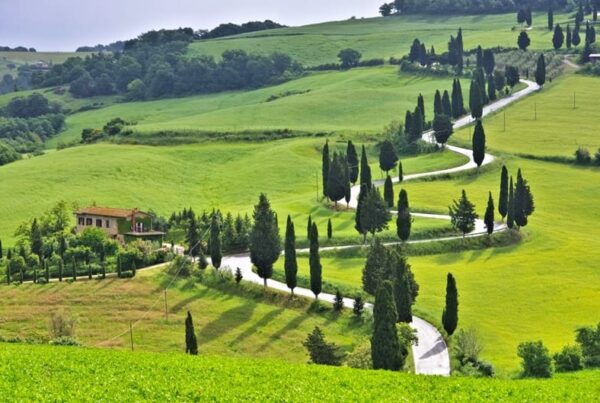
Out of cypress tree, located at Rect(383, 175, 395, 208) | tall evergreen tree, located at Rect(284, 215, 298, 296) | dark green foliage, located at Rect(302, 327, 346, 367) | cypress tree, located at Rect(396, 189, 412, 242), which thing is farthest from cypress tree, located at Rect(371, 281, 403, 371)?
cypress tree, located at Rect(383, 175, 395, 208)

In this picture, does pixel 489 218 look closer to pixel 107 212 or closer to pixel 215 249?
pixel 215 249

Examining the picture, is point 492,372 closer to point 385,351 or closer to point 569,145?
point 385,351

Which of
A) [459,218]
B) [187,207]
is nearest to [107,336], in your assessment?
[459,218]

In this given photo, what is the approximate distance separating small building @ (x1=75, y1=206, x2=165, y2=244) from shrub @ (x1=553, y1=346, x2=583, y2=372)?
6036cm

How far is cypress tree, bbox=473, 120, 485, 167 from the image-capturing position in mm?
135375

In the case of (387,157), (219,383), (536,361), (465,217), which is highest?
(219,383)

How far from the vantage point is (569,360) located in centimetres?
5875

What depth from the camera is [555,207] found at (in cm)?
11850

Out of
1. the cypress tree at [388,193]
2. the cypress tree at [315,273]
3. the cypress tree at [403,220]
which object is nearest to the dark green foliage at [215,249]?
the cypress tree at [315,273]

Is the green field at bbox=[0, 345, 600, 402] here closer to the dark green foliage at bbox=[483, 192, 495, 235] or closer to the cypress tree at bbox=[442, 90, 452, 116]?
→ the dark green foliage at bbox=[483, 192, 495, 235]

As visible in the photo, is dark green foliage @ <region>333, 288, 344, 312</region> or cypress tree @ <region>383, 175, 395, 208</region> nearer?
dark green foliage @ <region>333, 288, 344, 312</region>

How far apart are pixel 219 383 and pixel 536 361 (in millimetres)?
24907

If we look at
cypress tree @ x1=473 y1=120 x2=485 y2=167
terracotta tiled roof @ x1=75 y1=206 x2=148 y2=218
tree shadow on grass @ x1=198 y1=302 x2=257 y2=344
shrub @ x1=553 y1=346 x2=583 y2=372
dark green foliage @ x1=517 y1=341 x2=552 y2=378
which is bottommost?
tree shadow on grass @ x1=198 y1=302 x2=257 y2=344

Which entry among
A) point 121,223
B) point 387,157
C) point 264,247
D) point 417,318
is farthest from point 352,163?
point 417,318
